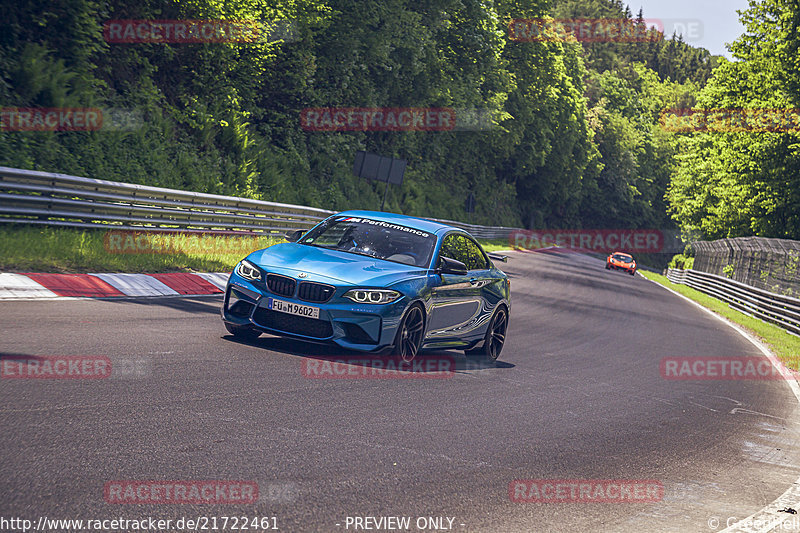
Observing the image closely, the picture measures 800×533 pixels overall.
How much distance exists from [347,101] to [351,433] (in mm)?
35704

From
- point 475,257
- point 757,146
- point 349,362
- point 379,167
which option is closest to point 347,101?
point 379,167

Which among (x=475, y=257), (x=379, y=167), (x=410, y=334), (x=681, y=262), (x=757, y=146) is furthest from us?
(x=681, y=262)

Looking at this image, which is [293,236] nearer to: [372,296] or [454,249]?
[454,249]

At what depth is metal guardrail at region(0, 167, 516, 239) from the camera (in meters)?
13.5

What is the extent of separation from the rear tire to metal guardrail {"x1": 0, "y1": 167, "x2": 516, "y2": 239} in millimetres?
5807

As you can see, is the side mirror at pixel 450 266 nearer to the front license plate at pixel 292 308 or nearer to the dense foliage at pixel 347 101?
the front license plate at pixel 292 308

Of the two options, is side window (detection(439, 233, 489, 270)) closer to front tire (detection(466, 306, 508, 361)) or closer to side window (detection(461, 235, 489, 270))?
side window (detection(461, 235, 489, 270))

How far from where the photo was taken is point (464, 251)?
1056 cm

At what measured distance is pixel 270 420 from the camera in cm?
602

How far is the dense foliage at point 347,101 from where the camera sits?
20781mm

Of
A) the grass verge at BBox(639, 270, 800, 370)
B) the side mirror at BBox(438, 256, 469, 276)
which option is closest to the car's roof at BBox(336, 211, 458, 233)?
the side mirror at BBox(438, 256, 469, 276)

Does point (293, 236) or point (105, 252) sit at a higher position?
point (293, 236)

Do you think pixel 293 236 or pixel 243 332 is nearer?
pixel 243 332

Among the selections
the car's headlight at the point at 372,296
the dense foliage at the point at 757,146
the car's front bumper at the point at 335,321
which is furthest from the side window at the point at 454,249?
the dense foliage at the point at 757,146
